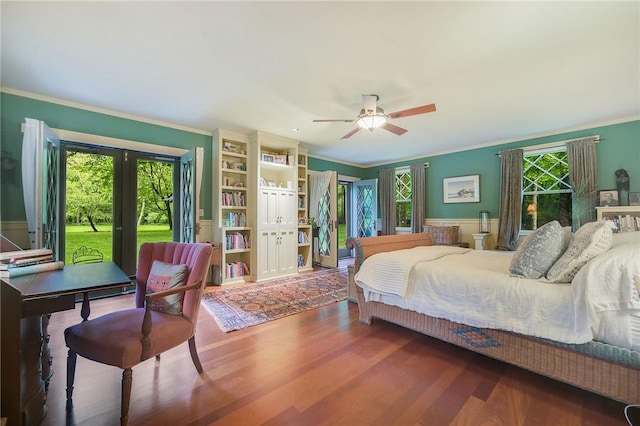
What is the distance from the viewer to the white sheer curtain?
5.88 m

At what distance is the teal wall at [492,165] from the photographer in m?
3.81

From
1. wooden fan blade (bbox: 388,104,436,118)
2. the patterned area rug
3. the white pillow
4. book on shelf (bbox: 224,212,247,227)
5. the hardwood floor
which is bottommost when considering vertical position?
the hardwood floor

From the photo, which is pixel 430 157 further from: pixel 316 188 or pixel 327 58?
pixel 327 58

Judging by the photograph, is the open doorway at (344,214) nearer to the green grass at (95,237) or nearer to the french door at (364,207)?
the french door at (364,207)

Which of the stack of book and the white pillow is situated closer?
the stack of book

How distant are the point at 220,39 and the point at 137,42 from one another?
0.70 meters

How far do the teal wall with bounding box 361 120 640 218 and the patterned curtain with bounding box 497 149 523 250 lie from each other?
7.2 inches

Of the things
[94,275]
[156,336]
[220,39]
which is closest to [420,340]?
[156,336]

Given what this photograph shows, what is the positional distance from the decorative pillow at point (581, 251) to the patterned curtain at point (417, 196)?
13.6ft

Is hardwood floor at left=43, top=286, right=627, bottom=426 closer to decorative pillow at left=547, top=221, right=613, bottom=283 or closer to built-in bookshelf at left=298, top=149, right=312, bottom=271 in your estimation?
decorative pillow at left=547, top=221, right=613, bottom=283

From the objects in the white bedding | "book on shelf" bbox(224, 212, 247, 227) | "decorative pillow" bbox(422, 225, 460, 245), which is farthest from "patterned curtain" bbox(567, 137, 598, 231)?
"book on shelf" bbox(224, 212, 247, 227)

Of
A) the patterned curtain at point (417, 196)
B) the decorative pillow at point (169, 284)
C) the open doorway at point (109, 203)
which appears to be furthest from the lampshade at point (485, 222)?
the open doorway at point (109, 203)

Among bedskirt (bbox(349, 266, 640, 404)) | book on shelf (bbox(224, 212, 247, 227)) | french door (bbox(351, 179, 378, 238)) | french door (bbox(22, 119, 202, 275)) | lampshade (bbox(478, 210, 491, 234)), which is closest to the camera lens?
bedskirt (bbox(349, 266, 640, 404))

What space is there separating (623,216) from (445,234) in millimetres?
2390
